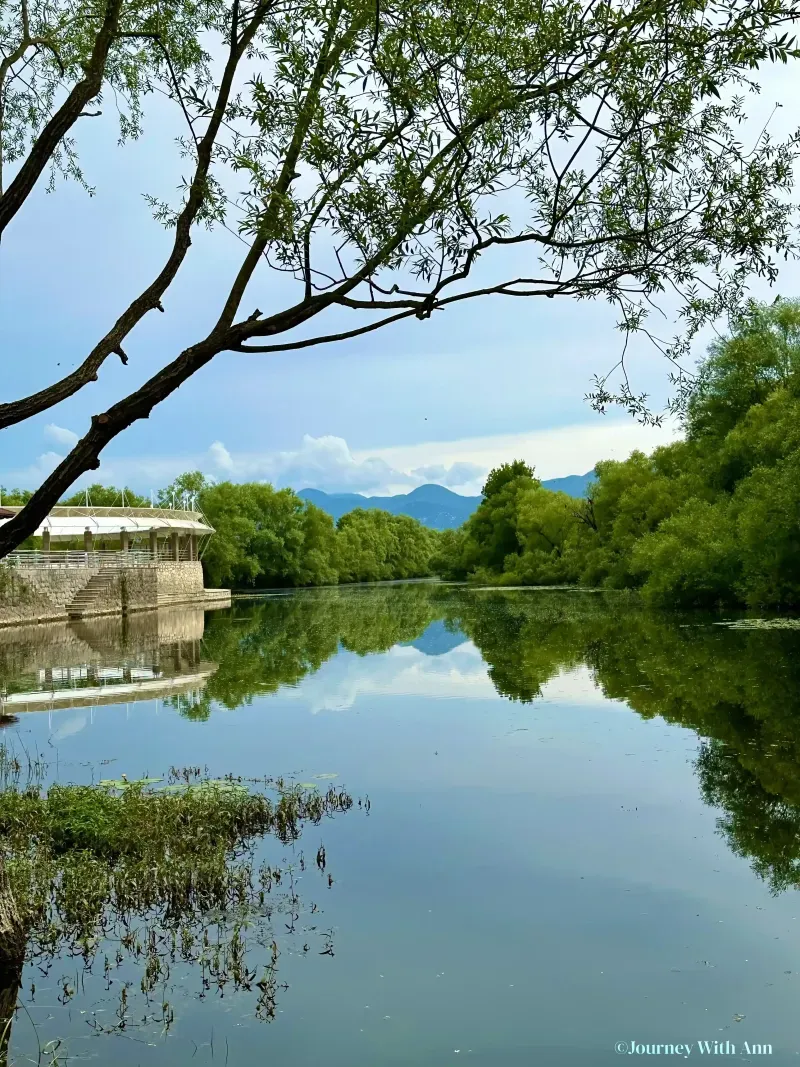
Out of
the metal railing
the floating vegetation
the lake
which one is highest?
the metal railing

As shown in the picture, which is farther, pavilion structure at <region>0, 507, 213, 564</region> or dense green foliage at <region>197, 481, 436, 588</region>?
dense green foliage at <region>197, 481, 436, 588</region>

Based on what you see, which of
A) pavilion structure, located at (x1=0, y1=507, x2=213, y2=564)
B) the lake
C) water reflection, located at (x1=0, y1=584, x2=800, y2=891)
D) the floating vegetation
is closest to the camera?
the lake

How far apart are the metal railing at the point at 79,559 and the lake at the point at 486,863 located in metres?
19.3

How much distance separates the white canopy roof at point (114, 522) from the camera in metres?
48.2

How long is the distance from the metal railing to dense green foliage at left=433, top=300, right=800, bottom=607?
24.5 meters

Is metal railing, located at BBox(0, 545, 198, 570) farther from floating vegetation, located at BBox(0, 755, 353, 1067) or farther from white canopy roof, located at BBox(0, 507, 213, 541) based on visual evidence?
floating vegetation, located at BBox(0, 755, 353, 1067)

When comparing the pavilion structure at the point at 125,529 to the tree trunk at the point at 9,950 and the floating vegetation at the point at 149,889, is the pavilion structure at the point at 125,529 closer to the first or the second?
the floating vegetation at the point at 149,889

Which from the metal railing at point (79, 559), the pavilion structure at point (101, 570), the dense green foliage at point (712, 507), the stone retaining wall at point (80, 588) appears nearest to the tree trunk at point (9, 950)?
the dense green foliage at point (712, 507)

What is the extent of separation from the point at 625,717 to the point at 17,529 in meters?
10.8

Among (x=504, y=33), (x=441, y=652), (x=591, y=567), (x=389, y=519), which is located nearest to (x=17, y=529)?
(x=504, y=33)

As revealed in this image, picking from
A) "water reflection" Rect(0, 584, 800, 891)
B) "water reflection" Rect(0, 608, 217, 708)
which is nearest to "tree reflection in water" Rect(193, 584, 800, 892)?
"water reflection" Rect(0, 584, 800, 891)

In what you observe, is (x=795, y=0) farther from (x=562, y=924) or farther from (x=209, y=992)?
(x=209, y=992)

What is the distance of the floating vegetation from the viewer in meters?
5.56

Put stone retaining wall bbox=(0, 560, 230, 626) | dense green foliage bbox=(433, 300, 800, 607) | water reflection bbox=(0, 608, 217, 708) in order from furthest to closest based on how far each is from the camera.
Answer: stone retaining wall bbox=(0, 560, 230, 626), dense green foliage bbox=(433, 300, 800, 607), water reflection bbox=(0, 608, 217, 708)
